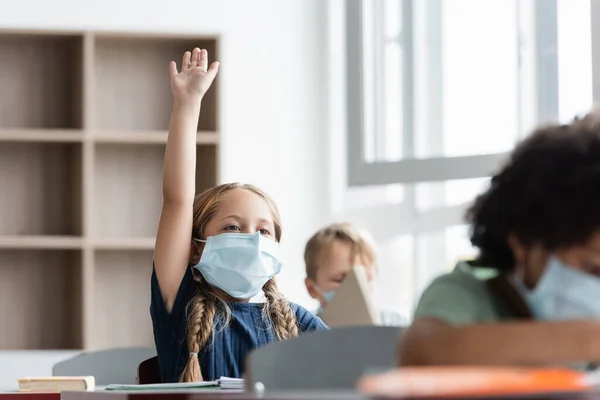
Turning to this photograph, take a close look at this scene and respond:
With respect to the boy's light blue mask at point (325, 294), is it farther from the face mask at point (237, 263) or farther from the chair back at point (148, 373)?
the chair back at point (148, 373)

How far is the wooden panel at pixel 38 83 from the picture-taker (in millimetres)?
4480

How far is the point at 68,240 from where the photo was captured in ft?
13.9

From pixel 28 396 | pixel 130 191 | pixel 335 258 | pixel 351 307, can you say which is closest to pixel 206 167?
pixel 130 191

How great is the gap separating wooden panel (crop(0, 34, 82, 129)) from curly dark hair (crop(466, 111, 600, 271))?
3503mm

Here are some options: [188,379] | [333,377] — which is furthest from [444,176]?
[333,377]

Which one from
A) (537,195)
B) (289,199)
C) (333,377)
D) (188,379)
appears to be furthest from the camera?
(289,199)

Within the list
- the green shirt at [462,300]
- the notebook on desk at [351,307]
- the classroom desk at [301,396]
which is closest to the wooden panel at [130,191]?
the notebook on desk at [351,307]

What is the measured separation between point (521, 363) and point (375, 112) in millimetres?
3167

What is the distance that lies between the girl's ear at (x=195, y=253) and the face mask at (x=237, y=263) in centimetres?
4

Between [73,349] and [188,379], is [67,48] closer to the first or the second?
[73,349]

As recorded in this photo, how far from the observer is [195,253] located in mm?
2359

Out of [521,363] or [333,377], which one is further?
[333,377]

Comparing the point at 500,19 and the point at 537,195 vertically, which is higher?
the point at 500,19

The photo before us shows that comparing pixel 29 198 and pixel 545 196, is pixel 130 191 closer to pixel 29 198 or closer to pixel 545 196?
pixel 29 198
